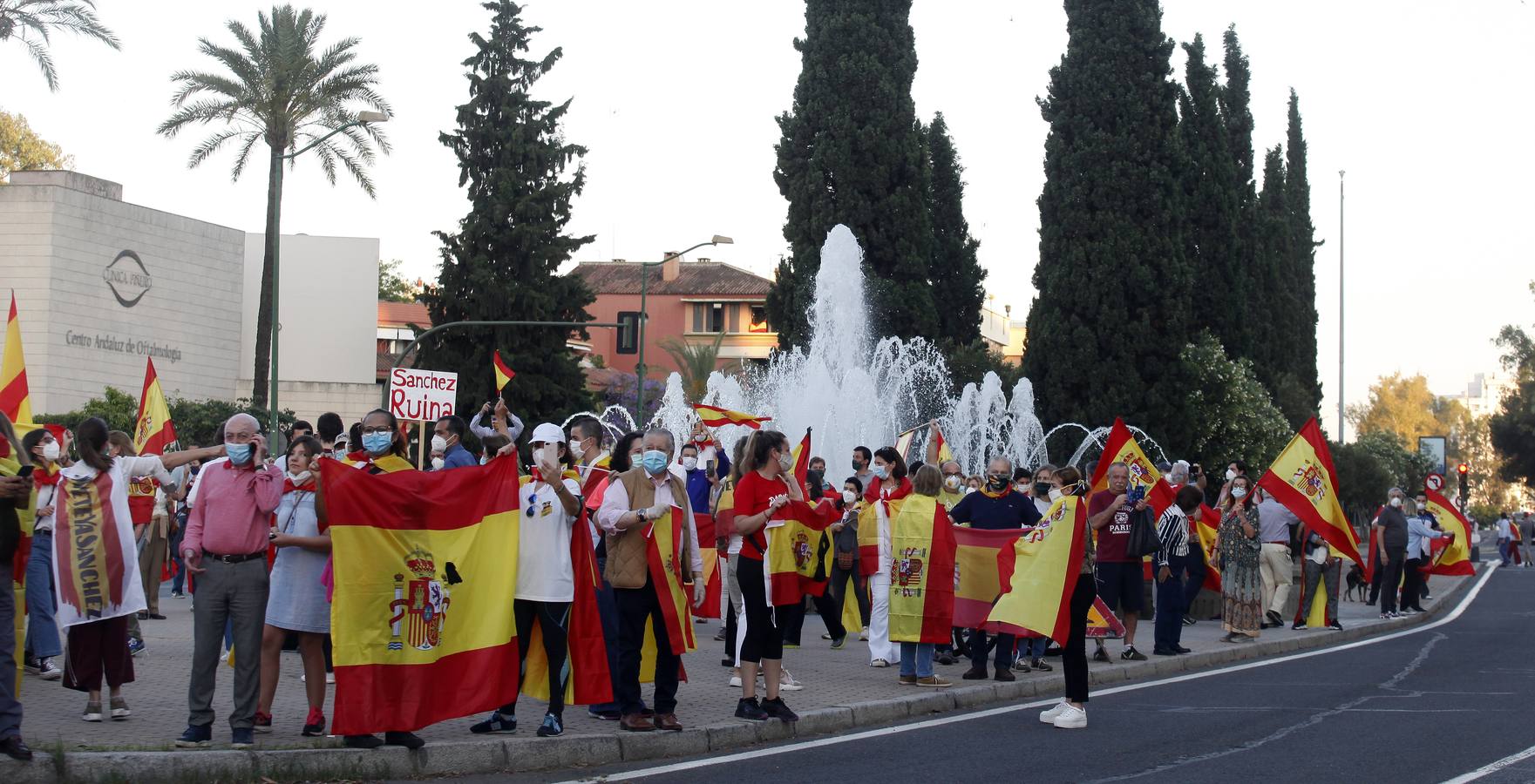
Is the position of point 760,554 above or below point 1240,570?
above

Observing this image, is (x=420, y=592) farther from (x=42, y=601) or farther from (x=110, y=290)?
(x=110, y=290)

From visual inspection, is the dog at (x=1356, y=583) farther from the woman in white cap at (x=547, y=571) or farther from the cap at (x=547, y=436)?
the cap at (x=547, y=436)

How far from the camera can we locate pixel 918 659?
12570 millimetres

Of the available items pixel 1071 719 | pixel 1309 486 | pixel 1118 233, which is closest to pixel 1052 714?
pixel 1071 719

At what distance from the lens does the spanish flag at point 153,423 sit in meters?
16.1

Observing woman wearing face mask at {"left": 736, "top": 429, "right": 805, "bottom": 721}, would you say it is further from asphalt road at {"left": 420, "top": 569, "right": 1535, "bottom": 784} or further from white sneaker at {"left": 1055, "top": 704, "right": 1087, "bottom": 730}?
white sneaker at {"left": 1055, "top": 704, "right": 1087, "bottom": 730}

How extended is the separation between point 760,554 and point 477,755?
7.51 feet

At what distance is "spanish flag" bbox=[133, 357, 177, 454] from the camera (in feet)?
52.9

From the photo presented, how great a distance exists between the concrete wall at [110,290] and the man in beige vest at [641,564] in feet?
126

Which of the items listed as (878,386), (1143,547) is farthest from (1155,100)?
(1143,547)

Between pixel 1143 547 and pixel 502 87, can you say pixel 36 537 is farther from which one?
pixel 502 87

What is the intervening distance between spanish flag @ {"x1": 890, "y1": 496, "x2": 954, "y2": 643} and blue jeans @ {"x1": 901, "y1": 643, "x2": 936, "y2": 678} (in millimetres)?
159

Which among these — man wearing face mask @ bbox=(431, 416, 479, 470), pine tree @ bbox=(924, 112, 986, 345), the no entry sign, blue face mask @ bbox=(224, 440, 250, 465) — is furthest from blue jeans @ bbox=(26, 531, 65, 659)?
pine tree @ bbox=(924, 112, 986, 345)

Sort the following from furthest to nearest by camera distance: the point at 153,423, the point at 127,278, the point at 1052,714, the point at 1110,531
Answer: the point at 127,278, the point at 153,423, the point at 1110,531, the point at 1052,714
